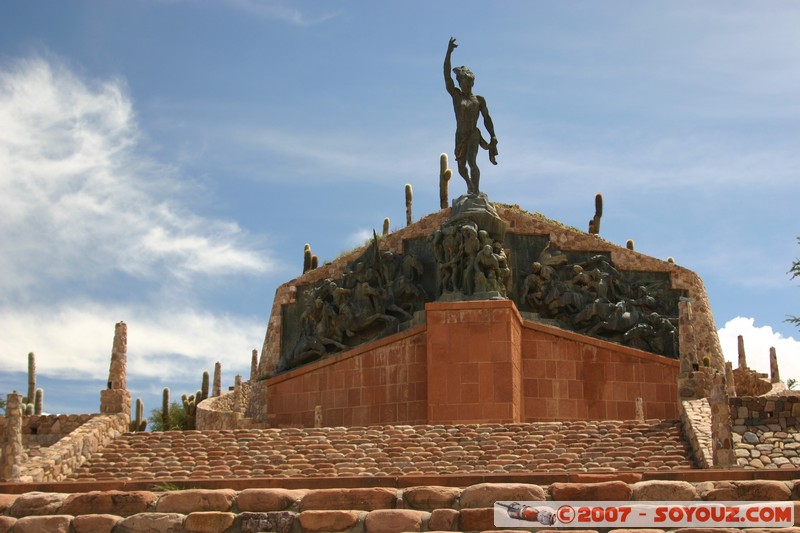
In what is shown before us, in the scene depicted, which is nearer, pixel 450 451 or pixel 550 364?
pixel 450 451

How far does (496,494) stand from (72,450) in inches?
427

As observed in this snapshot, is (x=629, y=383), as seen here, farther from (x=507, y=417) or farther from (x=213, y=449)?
(x=213, y=449)

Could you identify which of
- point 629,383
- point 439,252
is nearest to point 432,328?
point 439,252

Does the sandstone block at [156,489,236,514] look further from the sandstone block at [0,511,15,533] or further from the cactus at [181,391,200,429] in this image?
the cactus at [181,391,200,429]

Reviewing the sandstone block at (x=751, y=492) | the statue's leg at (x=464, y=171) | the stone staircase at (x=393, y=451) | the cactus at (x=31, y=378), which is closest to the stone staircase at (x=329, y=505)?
the sandstone block at (x=751, y=492)

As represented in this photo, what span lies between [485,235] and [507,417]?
14.0 feet

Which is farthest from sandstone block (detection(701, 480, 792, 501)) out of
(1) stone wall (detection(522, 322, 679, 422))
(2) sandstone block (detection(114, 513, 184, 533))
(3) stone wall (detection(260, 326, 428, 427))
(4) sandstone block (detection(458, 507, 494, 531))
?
(1) stone wall (detection(522, 322, 679, 422))

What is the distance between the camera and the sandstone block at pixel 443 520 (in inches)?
296

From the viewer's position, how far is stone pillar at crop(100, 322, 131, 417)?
18828 mm

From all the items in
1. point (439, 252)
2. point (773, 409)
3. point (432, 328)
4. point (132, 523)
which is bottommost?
point (132, 523)

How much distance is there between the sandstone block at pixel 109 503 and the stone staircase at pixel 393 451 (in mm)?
7224

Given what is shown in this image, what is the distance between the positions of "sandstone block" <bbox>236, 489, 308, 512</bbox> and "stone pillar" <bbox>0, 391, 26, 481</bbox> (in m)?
8.66

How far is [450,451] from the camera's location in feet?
53.7

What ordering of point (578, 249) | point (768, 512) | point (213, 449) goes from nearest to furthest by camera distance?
point (768, 512)
point (213, 449)
point (578, 249)
